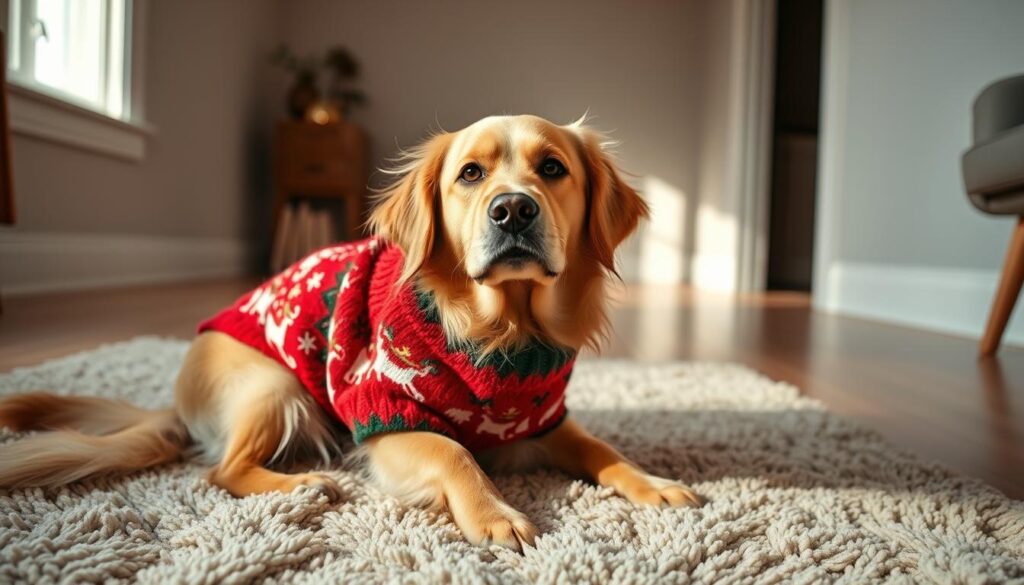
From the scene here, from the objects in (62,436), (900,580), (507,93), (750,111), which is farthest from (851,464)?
(507,93)

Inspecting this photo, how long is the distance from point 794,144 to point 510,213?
20.7 ft

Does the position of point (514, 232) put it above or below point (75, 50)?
below

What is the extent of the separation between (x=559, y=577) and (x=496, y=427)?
412 millimetres

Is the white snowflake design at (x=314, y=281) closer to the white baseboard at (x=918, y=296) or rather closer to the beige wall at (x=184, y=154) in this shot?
the beige wall at (x=184, y=154)

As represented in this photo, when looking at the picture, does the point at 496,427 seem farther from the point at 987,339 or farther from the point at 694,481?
the point at 987,339

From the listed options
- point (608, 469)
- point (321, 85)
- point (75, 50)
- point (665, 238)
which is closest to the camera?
point (608, 469)

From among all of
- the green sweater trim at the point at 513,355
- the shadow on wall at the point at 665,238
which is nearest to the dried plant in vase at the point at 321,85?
the shadow on wall at the point at 665,238

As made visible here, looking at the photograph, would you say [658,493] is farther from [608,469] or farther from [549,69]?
[549,69]

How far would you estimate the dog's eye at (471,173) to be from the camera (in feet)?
4.31

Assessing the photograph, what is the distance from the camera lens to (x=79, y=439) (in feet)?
3.70

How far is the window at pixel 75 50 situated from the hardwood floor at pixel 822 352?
3.52ft

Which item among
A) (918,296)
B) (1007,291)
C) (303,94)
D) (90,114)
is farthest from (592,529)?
(303,94)

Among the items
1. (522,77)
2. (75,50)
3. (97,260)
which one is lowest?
(97,260)

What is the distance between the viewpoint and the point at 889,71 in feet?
13.3
